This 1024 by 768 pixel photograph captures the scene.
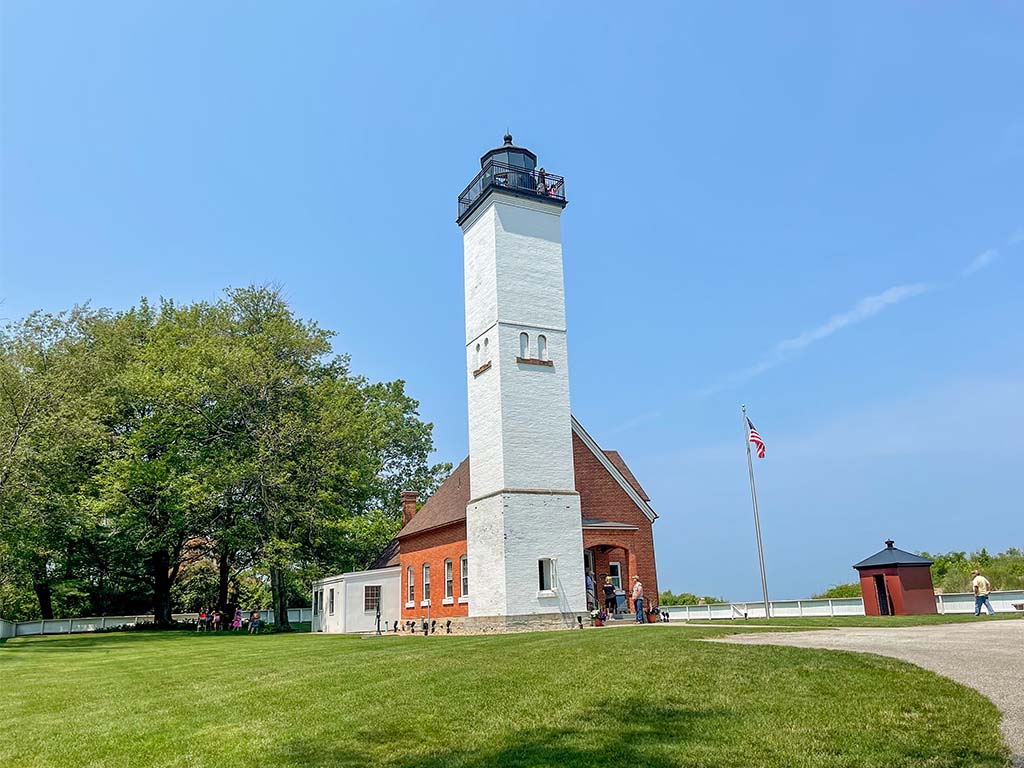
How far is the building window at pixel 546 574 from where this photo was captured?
2625cm

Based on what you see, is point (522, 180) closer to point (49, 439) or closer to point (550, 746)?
point (49, 439)

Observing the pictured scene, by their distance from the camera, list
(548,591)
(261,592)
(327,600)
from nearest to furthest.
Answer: (548,591)
(327,600)
(261,592)

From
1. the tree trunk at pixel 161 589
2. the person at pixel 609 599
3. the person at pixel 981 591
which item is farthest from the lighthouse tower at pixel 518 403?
the tree trunk at pixel 161 589

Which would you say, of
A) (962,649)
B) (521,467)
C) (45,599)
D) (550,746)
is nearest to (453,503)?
(521,467)

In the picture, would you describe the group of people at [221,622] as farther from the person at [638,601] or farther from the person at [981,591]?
the person at [981,591]

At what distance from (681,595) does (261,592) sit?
1282 inches

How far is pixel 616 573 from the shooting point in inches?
1160

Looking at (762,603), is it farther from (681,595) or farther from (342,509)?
(342,509)

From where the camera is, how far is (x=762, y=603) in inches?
1160

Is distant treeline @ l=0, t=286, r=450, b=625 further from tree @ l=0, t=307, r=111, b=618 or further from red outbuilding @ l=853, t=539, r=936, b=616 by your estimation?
red outbuilding @ l=853, t=539, r=936, b=616

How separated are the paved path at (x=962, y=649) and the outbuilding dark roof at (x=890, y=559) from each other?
727 centimetres

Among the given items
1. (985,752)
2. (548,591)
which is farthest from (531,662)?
(548,591)

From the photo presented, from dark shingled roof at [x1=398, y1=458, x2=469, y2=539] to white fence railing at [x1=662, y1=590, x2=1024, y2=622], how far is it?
8.82 meters

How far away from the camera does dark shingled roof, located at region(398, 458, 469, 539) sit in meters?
30.0
